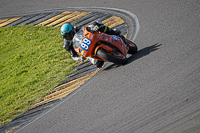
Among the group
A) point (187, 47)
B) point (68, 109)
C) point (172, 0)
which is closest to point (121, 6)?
point (172, 0)

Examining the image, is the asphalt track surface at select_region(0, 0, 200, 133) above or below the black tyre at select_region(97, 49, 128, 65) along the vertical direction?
below

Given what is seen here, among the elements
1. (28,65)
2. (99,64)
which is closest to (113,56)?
(99,64)

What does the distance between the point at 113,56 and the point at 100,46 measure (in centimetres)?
43

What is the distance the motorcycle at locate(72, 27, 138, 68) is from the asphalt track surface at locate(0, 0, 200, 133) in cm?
36

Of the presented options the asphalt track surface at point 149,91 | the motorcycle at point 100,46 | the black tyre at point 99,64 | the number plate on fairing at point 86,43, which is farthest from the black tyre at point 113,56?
the black tyre at point 99,64

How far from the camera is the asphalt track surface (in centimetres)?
504

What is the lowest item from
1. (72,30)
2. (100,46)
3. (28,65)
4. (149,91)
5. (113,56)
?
(149,91)

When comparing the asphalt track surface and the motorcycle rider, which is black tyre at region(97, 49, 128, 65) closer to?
the asphalt track surface

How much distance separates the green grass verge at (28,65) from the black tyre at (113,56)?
212cm

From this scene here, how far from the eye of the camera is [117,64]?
24.9 feet

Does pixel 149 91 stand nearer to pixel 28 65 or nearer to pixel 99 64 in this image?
pixel 99 64

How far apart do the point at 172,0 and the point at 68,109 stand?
18.2 ft

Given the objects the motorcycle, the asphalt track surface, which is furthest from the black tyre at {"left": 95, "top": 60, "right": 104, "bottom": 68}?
the asphalt track surface

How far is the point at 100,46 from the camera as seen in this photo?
711 centimetres
